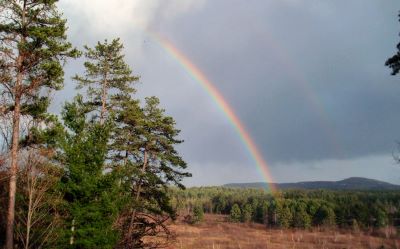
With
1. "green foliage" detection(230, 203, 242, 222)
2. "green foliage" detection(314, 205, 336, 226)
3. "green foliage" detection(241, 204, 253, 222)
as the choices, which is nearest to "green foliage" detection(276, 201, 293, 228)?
"green foliage" detection(314, 205, 336, 226)

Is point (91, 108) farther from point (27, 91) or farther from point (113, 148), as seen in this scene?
point (27, 91)

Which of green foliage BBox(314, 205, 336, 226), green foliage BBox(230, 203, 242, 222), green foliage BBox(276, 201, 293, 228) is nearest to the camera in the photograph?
green foliage BBox(314, 205, 336, 226)

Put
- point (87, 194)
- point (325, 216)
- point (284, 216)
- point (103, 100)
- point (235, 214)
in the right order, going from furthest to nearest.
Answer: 1. point (235, 214)
2. point (284, 216)
3. point (325, 216)
4. point (103, 100)
5. point (87, 194)

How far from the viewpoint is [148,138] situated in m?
29.4

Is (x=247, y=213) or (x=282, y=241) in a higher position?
(x=247, y=213)

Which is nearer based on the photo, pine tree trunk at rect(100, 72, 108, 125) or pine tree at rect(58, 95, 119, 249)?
pine tree at rect(58, 95, 119, 249)

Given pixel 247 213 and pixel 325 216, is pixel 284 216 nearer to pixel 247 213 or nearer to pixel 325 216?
pixel 325 216

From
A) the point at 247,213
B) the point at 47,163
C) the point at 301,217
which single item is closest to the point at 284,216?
the point at 301,217

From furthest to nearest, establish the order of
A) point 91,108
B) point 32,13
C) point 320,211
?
point 320,211 → point 91,108 → point 32,13

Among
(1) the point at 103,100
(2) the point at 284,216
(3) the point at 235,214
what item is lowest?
(2) the point at 284,216

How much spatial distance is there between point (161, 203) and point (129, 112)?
7.02 metres

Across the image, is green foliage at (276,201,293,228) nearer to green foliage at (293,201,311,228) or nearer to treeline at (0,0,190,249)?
green foliage at (293,201,311,228)

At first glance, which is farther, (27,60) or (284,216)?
(284,216)

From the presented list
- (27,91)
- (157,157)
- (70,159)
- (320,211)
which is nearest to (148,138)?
(157,157)
